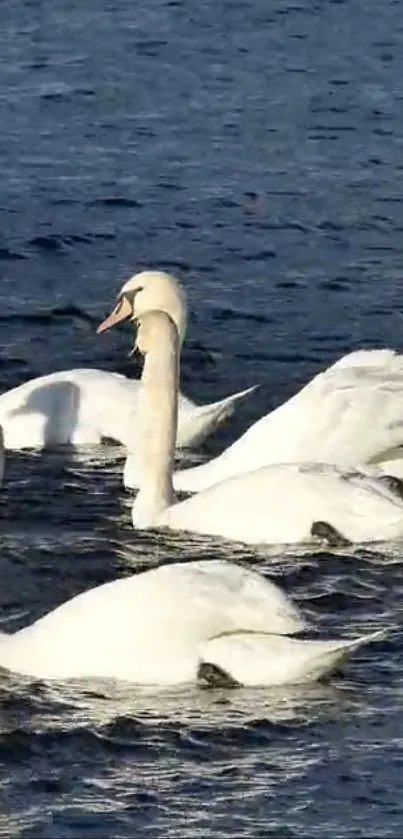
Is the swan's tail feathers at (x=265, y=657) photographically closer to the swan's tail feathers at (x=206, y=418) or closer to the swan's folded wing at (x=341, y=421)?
the swan's folded wing at (x=341, y=421)

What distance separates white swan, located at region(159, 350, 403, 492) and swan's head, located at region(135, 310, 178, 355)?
67 cm

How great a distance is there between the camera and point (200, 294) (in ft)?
55.8

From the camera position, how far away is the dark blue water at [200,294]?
9.50 meters

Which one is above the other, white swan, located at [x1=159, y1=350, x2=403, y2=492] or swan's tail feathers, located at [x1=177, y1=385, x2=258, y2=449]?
white swan, located at [x1=159, y1=350, x2=403, y2=492]

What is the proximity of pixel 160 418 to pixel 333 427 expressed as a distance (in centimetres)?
Result: 92

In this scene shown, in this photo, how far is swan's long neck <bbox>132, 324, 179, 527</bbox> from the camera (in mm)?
13266

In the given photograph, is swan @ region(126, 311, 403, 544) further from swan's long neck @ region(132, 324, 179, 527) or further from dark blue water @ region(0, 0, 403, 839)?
dark blue water @ region(0, 0, 403, 839)

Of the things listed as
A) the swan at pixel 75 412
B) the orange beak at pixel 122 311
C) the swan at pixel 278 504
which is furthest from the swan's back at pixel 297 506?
the swan at pixel 75 412

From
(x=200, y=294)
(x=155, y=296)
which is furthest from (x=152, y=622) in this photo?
(x=200, y=294)

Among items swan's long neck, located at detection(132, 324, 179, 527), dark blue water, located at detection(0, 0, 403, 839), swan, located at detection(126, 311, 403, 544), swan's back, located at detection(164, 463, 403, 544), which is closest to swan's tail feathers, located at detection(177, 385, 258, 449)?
dark blue water, located at detection(0, 0, 403, 839)

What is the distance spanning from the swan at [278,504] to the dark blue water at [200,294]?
0.16m

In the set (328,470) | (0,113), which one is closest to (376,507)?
(328,470)

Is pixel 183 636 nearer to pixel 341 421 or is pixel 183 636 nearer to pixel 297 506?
pixel 297 506

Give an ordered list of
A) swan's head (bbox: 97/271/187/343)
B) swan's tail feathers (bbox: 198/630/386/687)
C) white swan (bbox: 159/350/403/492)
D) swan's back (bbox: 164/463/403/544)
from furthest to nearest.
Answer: swan's head (bbox: 97/271/187/343) < white swan (bbox: 159/350/403/492) < swan's back (bbox: 164/463/403/544) < swan's tail feathers (bbox: 198/630/386/687)
